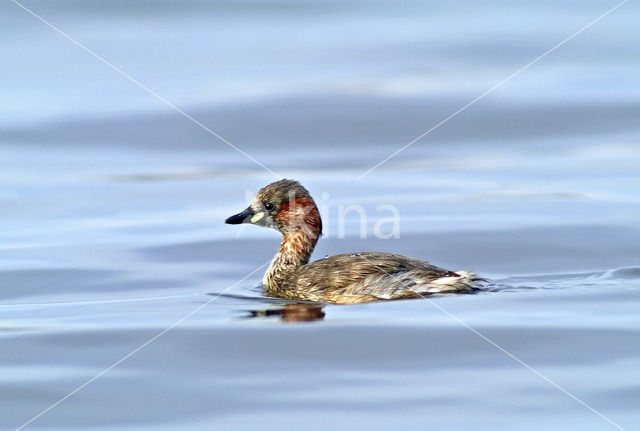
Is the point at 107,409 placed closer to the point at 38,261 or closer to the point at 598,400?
the point at 598,400

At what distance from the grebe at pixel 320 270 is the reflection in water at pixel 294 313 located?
267mm

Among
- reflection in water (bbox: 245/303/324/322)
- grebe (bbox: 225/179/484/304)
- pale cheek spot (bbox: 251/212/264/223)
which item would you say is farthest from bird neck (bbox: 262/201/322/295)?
reflection in water (bbox: 245/303/324/322)

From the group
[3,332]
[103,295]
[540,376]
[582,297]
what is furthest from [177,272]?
[540,376]

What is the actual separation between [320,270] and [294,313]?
0.86 metres

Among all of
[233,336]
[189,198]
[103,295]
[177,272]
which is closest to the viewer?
[233,336]

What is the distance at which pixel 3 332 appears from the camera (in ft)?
27.3

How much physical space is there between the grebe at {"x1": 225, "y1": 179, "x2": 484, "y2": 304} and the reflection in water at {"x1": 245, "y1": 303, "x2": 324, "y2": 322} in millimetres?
267

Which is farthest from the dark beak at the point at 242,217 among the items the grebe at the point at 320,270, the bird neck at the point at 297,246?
the bird neck at the point at 297,246

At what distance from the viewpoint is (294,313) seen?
29.2ft

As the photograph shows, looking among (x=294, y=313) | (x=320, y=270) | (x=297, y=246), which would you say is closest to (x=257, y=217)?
(x=297, y=246)

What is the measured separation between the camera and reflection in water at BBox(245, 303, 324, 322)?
865cm

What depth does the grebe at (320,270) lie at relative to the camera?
30.0 ft

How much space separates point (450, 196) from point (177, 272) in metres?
3.57

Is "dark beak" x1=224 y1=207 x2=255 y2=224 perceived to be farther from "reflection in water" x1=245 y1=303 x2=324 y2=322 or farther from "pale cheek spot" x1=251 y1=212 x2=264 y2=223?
"reflection in water" x1=245 y1=303 x2=324 y2=322
